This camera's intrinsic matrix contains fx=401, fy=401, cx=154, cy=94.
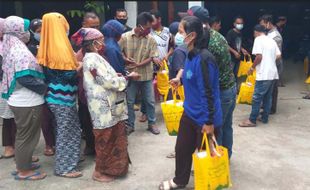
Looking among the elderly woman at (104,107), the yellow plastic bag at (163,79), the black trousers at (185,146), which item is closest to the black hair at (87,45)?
the elderly woman at (104,107)

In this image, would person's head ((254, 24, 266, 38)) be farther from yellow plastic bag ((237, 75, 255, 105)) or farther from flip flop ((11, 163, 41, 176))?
flip flop ((11, 163, 41, 176))

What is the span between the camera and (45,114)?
184 inches

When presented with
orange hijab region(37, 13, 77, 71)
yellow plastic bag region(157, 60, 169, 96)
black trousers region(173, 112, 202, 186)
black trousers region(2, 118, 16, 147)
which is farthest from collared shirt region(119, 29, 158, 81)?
black trousers region(173, 112, 202, 186)

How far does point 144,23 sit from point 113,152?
1847 mm

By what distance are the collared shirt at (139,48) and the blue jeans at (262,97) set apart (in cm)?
160

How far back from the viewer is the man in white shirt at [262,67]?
567 cm

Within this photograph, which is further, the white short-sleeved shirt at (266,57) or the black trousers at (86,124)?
the white short-sleeved shirt at (266,57)

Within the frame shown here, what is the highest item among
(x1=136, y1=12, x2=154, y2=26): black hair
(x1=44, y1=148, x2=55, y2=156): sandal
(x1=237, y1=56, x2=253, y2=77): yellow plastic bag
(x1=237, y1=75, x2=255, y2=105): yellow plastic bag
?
(x1=136, y1=12, x2=154, y2=26): black hair

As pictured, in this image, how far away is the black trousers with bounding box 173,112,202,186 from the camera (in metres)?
3.67

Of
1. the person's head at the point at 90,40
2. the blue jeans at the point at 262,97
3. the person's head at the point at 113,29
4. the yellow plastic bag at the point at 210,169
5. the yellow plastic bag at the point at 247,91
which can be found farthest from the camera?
the yellow plastic bag at the point at 247,91

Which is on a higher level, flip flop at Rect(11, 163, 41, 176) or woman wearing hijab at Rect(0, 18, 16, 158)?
woman wearing hijab at Rect(0, 18, 16, 158)

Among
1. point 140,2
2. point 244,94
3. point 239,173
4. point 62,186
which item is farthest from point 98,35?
point 140,2

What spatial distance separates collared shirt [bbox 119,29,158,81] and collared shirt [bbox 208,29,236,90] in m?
1.58

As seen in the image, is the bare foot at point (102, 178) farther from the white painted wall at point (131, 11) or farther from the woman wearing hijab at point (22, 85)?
the white painted wall at point (131, 11)
